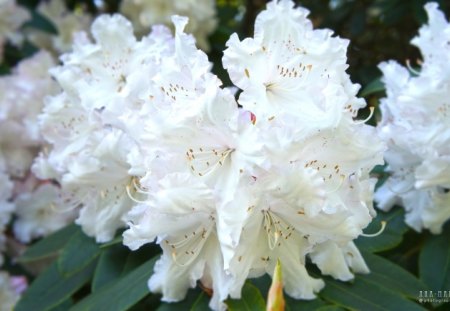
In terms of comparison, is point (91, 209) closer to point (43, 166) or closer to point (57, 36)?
point (43, 166)

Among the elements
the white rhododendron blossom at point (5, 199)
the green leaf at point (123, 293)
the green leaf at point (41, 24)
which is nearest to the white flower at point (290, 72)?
the green leaf at point (123, 293)

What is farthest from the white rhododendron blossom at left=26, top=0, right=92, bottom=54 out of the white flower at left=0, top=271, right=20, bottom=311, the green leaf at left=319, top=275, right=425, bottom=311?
the green leaf at left=319, top=275, right=425, bottom=311

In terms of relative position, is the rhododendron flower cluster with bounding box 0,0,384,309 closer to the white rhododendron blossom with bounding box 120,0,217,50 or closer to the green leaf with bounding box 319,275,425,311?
the green leaf with bounding box 319,275,425,311

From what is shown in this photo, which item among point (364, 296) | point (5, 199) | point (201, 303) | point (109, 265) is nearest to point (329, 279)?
point (364, 296)

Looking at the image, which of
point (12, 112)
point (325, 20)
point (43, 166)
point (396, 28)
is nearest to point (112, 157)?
point (43, 166)

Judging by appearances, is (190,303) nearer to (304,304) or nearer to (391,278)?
→ (304,304)

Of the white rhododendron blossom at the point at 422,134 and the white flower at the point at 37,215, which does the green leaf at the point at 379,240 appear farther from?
the white flower at the point at 37,215
